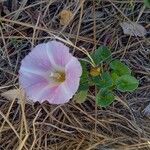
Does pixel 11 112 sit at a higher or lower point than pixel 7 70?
lower

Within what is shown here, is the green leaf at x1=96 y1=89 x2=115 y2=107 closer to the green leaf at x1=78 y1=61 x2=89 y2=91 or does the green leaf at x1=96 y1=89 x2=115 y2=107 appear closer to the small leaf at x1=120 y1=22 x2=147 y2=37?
the green leaf at x1=78 y1=61 x2=89 y2=91

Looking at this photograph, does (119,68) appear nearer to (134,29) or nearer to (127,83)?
(127,83)

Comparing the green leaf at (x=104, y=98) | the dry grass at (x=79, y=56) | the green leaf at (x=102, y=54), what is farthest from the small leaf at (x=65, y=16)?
the green leaf at (x=104, y=98)

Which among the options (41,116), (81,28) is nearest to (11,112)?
(41,116)

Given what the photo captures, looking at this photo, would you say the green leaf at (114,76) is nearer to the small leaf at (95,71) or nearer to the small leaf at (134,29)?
the small leaf at (95,71)

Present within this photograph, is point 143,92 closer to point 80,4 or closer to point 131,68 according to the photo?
point 131,68

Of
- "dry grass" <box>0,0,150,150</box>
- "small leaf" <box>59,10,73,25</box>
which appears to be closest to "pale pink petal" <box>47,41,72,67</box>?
"dry grass" <box>0,0,150,150</box>

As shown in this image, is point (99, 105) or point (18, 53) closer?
point (99, 105)
